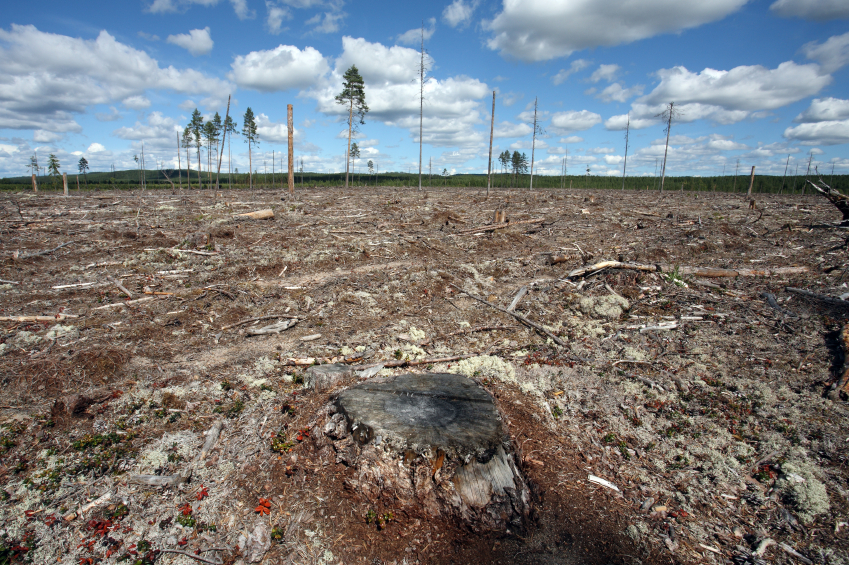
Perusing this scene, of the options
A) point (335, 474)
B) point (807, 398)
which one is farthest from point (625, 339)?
point (335, 474)

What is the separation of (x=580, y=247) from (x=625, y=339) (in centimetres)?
743

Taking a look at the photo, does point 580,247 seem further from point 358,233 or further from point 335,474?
point 335,474

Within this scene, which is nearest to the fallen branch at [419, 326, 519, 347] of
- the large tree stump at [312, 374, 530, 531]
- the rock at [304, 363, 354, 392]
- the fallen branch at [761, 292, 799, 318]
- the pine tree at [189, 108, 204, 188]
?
the rock at [304, 363, 354, 392]

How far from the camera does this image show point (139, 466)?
399 cm

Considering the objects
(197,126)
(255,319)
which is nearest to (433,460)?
(255,319)

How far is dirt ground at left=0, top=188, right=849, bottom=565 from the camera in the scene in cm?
338

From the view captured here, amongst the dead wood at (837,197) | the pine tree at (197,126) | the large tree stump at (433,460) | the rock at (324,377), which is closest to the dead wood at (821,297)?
the dead wood at (837,197)

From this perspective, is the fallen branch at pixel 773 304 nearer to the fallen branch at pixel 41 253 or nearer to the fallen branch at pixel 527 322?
the fallen branch at pixel 527 322

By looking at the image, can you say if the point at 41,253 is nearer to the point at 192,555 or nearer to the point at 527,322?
the point at 192,555

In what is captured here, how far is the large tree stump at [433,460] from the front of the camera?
138 inches

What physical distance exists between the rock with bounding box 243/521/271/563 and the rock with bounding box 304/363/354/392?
6.54ft

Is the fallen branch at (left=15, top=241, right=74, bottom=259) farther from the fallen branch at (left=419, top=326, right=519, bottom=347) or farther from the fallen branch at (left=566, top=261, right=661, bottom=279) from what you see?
the fallen branch at (left=566, top=261, right=661, bottom=279)

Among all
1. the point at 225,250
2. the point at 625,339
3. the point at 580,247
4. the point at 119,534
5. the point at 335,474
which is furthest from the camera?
the point at 580,247

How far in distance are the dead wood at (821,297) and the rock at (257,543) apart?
32.5ft
